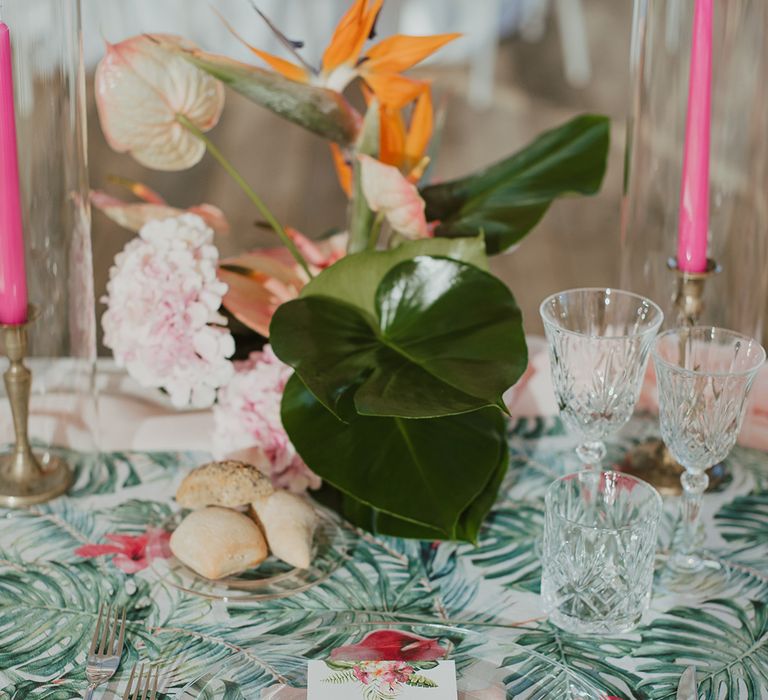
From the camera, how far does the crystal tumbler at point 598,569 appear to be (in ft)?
2.47

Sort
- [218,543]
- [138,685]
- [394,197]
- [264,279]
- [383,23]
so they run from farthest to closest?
[383,23] < [264,279] < [394,197] < [218,543] < [138,685]

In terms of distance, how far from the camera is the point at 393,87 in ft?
3.17

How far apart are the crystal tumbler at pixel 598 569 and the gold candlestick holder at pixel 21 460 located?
0.42m

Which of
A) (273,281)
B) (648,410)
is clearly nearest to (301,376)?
(273,281)

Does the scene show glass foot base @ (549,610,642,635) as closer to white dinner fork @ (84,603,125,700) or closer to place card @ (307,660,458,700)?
place card @ (307,660,458,700)

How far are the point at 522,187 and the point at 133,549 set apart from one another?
0.48 m

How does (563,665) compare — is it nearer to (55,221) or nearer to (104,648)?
(104,648)

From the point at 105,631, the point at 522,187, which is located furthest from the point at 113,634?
the point at 522,187

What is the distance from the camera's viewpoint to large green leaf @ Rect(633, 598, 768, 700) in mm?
730

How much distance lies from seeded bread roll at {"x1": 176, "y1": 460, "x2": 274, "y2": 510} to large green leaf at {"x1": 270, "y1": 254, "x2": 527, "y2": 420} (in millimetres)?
89

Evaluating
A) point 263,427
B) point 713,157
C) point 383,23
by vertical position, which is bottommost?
point 263,427

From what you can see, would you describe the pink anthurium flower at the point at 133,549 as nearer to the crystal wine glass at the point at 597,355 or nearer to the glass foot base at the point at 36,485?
the glass foot base at the point at 36,485

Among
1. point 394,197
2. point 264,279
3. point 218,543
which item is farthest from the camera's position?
point 264,279

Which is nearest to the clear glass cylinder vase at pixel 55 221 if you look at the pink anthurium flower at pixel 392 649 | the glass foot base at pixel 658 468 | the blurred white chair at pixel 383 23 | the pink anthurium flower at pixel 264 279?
the pink anthurium flower at pixel 264 279
